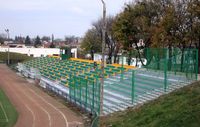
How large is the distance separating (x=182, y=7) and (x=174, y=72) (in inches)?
415

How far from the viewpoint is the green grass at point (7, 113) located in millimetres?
24647

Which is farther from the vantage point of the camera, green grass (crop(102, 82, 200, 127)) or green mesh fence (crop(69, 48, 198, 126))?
green mesh fence (crop(69, 48, 198, 126))

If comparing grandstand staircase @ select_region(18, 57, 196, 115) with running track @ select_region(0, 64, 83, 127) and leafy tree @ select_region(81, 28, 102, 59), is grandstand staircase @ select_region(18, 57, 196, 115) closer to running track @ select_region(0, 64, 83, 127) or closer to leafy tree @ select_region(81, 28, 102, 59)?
running track @ select_region(0, 64, 83, 127)

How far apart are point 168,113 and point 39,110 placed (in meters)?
14.7

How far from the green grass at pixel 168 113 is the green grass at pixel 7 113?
6.41m

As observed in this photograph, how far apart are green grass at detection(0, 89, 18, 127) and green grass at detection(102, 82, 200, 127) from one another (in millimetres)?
6410

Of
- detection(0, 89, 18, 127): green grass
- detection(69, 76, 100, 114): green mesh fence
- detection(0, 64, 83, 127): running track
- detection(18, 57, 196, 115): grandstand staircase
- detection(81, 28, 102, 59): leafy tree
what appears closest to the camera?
detection(18, 57, 196, 115): grandstand staircase

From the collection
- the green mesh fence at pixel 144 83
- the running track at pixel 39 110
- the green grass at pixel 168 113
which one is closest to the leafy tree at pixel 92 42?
the running track at pixel 39 110

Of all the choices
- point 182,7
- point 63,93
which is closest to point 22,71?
point 63,93

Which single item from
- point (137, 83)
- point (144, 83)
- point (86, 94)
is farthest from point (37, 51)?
point (144, 83)

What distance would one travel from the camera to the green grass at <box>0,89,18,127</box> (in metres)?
24.6

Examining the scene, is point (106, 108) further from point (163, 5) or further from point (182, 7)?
point (163, 5)

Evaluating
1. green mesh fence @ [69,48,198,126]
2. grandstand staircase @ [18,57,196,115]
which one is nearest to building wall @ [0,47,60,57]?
grandstand staircase @ [18,57,196,115]

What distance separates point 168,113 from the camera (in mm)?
17766
